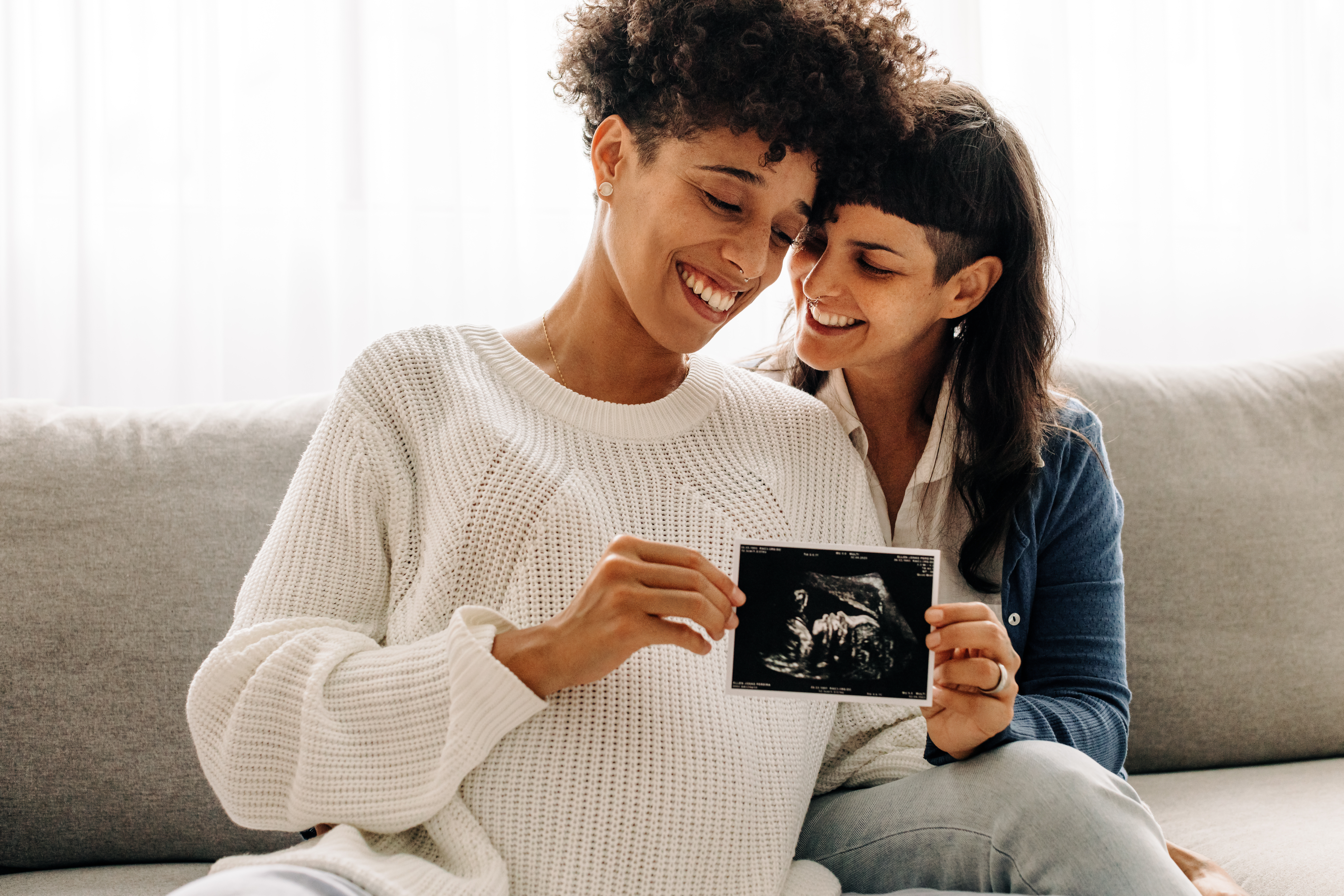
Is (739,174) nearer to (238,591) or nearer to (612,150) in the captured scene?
(612,150)

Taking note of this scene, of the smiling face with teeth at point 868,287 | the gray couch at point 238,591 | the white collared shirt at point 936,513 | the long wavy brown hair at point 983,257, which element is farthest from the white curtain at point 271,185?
the white collared shirt at point 936,513

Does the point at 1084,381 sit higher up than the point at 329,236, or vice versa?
the point at 329,236

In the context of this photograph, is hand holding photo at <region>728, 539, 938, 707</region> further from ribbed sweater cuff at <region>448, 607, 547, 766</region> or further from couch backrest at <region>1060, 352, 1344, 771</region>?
couch backrest at <region>1060, 352, 1344, 771</region>

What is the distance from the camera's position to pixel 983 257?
1489 mm

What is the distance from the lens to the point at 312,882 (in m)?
0.90

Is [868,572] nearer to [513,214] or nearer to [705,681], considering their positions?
[705,681]

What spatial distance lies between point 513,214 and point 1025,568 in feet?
4.03

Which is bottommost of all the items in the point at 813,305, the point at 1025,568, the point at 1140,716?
the point at 1140,716

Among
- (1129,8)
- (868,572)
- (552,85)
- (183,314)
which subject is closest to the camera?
(868,572)

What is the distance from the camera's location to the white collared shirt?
4.81 feet

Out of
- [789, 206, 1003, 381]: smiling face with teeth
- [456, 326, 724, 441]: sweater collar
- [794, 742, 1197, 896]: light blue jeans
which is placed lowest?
[794, 742, 1197, 896]: light blue jeans

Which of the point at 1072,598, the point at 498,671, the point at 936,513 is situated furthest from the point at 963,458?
the point at 498,671

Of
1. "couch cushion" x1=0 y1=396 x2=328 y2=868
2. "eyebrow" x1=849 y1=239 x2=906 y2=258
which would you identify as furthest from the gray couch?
"eyebrow" x1=849 y1=239 x2=906 y2=258

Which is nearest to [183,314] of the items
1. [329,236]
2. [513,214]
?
[329,236]
